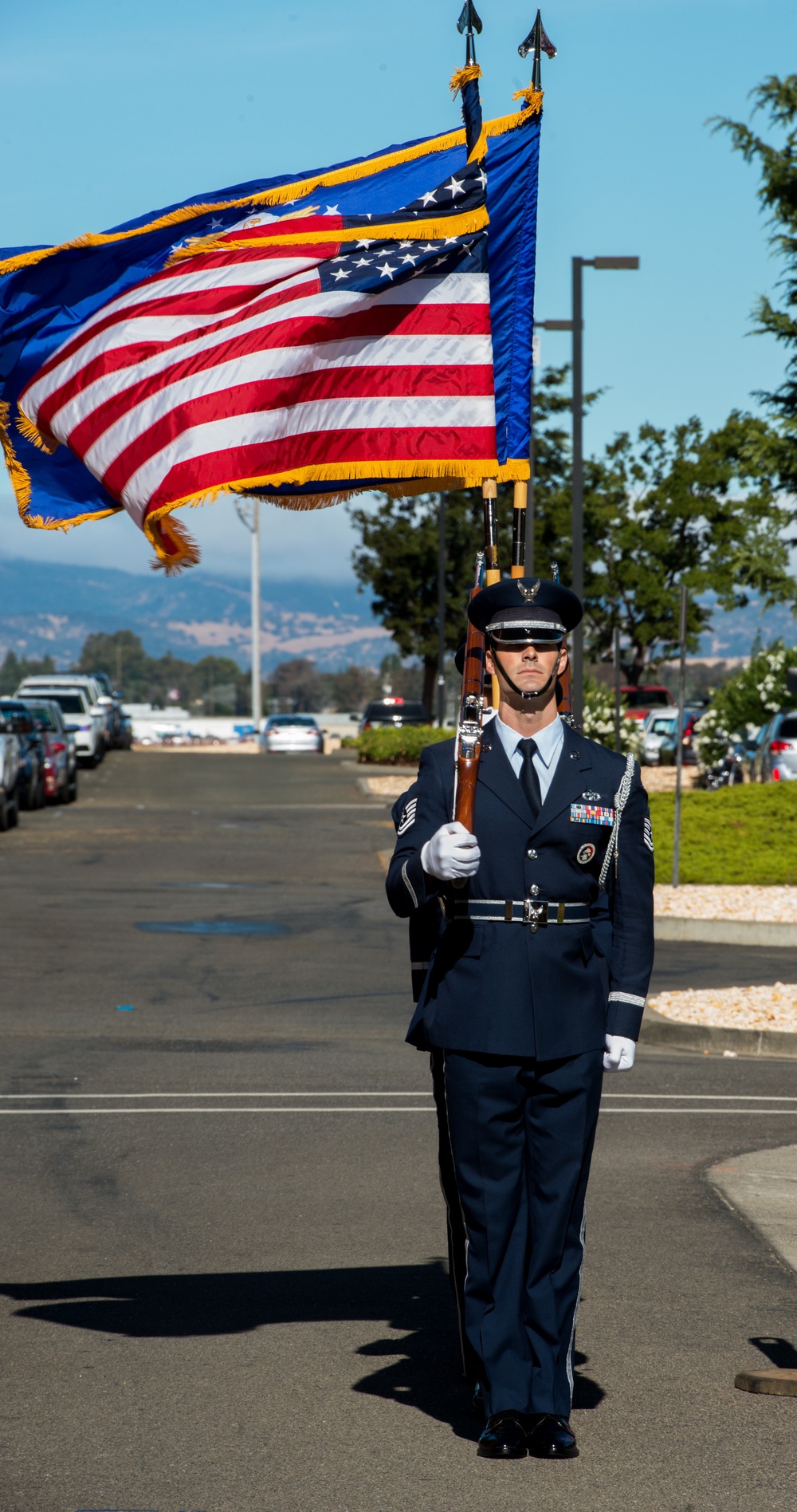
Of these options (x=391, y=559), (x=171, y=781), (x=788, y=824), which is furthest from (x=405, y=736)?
(x=788, y=824)

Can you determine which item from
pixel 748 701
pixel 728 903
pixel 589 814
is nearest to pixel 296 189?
pixel 589 814

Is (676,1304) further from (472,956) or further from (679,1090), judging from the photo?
(679,1090)

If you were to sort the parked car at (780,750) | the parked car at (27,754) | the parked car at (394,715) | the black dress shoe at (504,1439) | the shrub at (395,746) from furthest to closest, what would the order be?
the parked car at (394,715) < the shrub at (395,746) < the parked car at (27,754) < the parked car at (780,750) < the black dress shoe at (504,1439)

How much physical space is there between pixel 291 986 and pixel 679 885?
7207mm

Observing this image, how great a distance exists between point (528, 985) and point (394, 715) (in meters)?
49.6

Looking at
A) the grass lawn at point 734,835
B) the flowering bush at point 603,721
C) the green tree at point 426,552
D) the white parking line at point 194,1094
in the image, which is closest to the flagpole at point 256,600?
the green tree at point 426,552

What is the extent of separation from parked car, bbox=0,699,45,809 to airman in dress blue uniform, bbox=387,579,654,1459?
24565 mm

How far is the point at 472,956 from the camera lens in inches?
189

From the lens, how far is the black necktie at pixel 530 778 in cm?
486

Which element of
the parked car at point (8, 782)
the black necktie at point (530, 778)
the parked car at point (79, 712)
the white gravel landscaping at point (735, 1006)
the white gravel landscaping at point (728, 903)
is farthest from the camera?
the parked car at point (79, 712)

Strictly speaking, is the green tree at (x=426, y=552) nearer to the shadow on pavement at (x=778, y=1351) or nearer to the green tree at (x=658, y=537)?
the green tree at (x=658, y=537)

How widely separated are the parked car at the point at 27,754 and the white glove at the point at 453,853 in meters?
24.9

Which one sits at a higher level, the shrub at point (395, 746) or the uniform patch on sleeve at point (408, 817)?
the uniform patch on sleeve at point (408, 817)

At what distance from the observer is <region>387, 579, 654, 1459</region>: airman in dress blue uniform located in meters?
4.68
